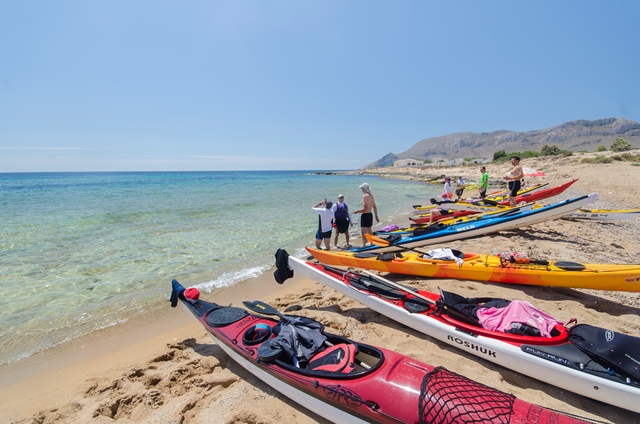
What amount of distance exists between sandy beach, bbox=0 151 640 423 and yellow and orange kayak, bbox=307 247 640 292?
23cm

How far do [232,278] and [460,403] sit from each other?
18.0 feet

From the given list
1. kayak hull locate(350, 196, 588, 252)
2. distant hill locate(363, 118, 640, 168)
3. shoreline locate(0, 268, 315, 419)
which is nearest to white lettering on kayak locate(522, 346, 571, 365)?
kayak hull locate(350, 196, 588, 252)

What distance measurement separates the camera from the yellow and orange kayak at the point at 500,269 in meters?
3.70

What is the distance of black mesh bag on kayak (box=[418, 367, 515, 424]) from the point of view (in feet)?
6.15

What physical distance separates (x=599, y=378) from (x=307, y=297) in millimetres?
→ 3861

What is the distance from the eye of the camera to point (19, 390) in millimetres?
3434

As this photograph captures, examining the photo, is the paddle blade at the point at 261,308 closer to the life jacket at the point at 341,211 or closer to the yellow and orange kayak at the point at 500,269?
the yellow and orange kayak at the point at 500,269

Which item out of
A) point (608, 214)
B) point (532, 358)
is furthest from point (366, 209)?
point (608, 214)

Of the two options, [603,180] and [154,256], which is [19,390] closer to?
[154,256]

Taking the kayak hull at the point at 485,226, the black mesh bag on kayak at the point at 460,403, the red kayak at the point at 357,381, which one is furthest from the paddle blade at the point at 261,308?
the kayak hull at the point at 485,226

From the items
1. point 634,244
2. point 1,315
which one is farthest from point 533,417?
point 1,315

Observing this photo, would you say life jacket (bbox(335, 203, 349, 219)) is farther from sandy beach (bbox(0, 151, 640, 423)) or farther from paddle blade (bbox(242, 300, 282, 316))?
paddle blade (bbox(242, 300, 282, 316))

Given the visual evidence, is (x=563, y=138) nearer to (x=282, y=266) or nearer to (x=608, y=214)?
(x=608, y=214)

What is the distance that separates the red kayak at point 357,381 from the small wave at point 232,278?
288 centimetres
